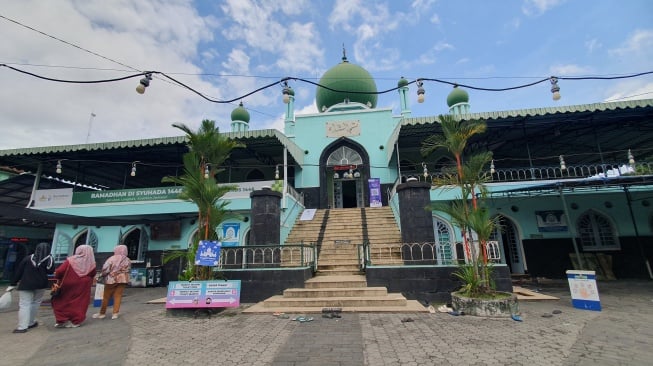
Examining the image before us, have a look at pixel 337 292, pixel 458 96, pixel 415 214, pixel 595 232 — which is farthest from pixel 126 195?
pixel 595 232

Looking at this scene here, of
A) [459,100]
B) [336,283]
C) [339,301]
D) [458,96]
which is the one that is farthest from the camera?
[459,100]

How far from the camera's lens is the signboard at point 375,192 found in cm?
1512

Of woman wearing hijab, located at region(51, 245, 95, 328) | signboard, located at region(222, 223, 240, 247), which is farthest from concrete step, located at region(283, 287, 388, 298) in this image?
signboard, located at region(222, 223, 240, 247)

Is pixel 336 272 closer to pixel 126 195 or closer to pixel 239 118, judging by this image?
pixel 126 195

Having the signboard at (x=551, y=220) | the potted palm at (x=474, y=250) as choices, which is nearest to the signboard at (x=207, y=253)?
the potted palm at (x=474, y=250)

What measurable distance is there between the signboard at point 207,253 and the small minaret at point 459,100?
684 inches

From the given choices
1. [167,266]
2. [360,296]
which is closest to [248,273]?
[360,296]

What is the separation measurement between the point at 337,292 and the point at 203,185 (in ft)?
13.5

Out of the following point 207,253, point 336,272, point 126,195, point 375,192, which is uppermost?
point 375,192

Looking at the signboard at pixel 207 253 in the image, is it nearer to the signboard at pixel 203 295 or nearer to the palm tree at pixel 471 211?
the signboard at pixel 203 295

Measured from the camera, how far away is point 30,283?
213 inches

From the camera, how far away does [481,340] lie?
427cm

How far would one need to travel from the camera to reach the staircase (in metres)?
6.30

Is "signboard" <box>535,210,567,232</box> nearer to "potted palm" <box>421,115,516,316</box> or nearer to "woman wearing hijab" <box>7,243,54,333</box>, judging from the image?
"potted palm" <box>421,115,516,316</box>
